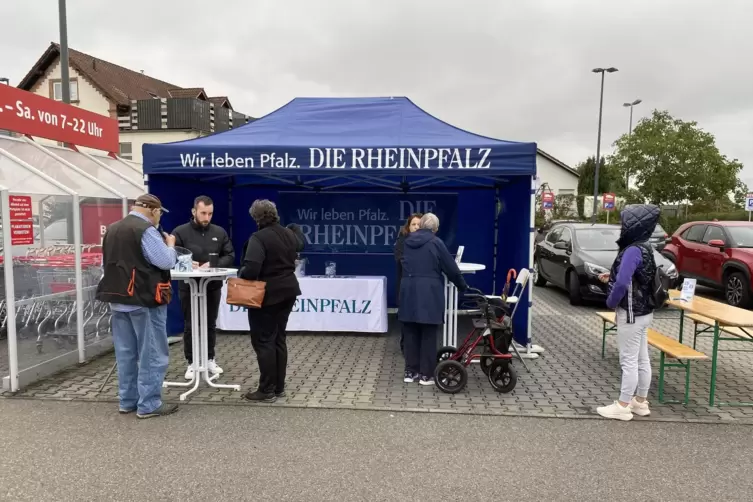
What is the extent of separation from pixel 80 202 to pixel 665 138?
1236 inches

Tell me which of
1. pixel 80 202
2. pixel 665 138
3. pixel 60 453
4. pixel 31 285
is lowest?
pixel 60 453

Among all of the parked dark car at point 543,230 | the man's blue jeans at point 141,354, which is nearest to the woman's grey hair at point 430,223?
the man's blue jeans at point 141,354

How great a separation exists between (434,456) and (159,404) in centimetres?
223

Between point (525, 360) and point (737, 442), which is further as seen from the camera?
point (525, 360)

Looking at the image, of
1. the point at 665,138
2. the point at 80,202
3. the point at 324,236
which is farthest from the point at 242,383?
the point at 665,138

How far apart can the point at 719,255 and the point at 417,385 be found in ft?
25.7

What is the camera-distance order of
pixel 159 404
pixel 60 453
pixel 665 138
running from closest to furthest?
pixel 60 453, pixel 159 404, pixel 665 138

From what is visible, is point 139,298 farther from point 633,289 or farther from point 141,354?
point 633,289

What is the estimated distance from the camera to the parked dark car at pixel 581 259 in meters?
9.23

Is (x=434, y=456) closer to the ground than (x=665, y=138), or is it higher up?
closer to the ground

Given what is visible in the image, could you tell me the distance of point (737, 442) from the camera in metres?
3.99

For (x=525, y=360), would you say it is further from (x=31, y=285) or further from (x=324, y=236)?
(x=31, y=285)

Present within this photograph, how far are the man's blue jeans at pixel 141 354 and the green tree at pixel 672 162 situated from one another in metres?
31.4

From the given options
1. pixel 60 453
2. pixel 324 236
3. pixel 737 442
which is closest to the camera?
pixel 60 453
